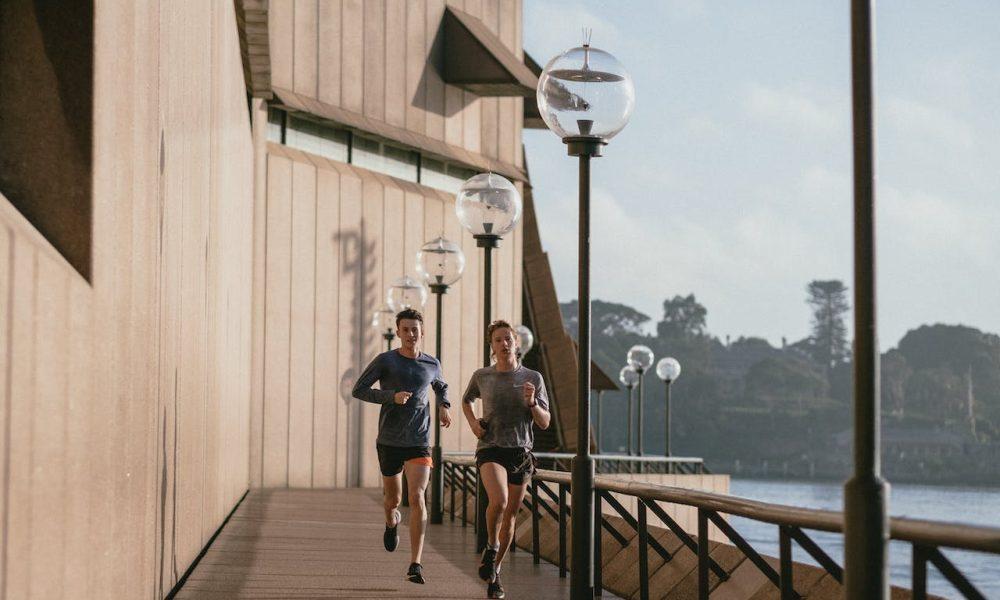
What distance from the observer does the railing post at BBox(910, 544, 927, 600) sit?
173 inches

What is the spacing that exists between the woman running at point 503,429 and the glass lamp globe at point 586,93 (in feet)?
5.65

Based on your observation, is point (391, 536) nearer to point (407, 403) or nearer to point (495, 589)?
point (407, 403)

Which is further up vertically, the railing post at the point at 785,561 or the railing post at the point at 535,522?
the railing post at the point at 785,561

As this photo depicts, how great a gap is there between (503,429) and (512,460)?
0.22m

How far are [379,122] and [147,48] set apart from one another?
22.7 meters

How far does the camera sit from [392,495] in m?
10.6

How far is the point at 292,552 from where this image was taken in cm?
1201

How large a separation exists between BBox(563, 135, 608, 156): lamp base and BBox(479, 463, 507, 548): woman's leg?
239 centimetres


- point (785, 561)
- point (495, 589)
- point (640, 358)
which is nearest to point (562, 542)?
point (495, 589)

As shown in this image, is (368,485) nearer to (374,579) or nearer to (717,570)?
(374,579)

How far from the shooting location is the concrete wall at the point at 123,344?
152 inches

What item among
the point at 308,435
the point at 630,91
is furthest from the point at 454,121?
the point at 630,91

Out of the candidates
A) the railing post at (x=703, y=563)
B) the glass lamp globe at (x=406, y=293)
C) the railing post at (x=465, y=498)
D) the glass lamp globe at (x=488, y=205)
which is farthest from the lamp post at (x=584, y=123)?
the glass lamp globe at (x=406, y=293)

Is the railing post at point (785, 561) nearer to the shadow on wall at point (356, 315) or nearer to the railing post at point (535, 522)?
the railing post at point (535, 522)
